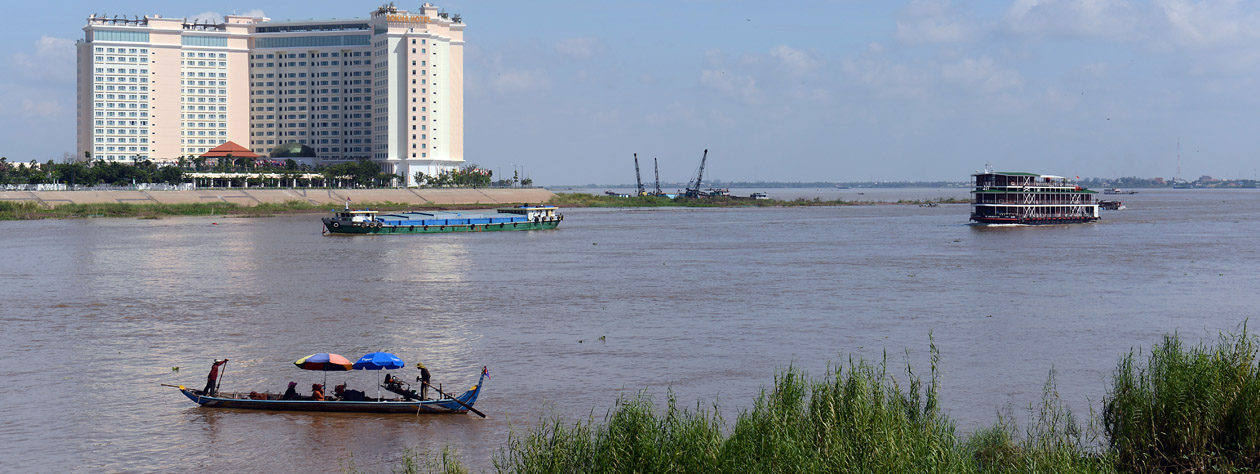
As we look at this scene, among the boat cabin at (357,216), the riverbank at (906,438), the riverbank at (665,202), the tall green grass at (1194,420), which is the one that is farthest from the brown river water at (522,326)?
the riverbank at (665,202)

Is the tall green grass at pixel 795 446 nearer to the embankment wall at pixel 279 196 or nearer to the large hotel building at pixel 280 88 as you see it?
the embankment wall at pixel 279 196

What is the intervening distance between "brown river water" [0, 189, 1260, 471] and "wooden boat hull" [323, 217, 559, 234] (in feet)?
62.8

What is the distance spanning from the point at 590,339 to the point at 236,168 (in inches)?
5593

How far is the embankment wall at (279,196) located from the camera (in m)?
126

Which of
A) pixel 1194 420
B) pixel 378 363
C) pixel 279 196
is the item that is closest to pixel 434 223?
pixel 279 196

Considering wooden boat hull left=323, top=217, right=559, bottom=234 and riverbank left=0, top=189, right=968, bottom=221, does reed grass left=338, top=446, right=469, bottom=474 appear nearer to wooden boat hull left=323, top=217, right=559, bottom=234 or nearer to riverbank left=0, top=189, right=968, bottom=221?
wooden boat hull left=323, top=217, right=559, bottom=234

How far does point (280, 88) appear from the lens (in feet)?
625

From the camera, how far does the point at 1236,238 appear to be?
8119 centimetres

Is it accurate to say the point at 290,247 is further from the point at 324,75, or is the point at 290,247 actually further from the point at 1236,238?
the point at 324,75

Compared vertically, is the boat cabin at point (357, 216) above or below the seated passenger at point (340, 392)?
above

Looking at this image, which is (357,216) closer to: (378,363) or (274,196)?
(274,196)

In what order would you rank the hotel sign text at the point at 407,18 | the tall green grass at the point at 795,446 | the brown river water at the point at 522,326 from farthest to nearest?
the hotel sign text at the point at 407,18
the brown river water at the point at 522,326
the tall green grass at the point at 795,446

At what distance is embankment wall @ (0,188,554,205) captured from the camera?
12619cm

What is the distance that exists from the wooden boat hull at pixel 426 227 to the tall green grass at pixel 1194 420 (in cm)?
8030
